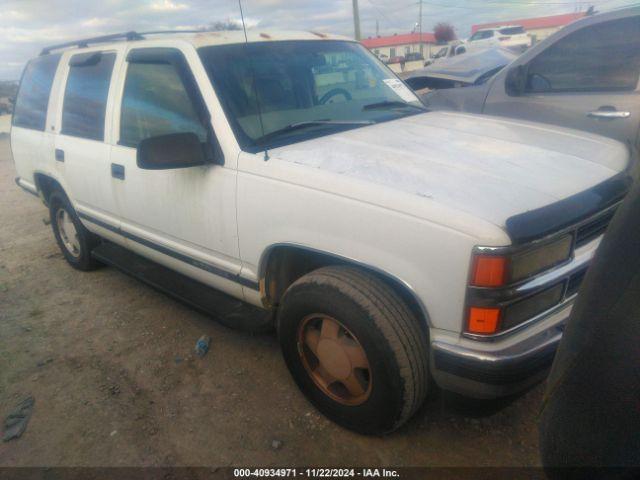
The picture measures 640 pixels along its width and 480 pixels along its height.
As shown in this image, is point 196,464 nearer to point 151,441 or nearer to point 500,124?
Answer: point 151,441

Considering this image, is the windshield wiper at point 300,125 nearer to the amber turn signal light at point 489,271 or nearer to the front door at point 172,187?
the front door at point 172,187

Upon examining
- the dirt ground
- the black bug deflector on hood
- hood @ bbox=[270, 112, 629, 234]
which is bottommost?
the dirt ground

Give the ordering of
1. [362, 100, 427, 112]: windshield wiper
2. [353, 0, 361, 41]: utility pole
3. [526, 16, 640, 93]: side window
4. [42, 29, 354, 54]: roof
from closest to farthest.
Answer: [42, 29, 354, 54]: roof
[362, 100, 427, 112]: windshield wiper
[526, 16, 640, 93]: side window
[353, 0, 361, 41]: utility pole

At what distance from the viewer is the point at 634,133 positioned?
343 cm

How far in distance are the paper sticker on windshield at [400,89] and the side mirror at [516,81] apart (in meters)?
1.19

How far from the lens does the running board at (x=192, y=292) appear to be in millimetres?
2682

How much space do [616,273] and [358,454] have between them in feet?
4.92

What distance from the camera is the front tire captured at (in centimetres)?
197

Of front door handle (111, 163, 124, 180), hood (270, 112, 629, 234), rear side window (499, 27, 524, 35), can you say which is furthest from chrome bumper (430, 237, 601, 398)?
rear side window (499, 27, 524, 35)

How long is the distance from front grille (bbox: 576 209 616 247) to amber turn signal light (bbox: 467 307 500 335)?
0.50 meters

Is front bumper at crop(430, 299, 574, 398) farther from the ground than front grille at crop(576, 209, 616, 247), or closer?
closer

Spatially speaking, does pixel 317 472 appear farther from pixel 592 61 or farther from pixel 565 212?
pixel 592 61

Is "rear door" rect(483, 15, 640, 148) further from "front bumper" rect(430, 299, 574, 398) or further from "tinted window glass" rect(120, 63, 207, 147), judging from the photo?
"tinted window glass" rect(120, 63, 207, 147)

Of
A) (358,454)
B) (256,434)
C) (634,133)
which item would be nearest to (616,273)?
(358,454)
